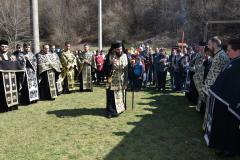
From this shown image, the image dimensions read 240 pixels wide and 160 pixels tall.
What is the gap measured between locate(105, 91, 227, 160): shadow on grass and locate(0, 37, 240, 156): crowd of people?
0.34m

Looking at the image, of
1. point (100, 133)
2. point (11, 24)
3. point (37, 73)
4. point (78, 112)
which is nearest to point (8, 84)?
point (37, 73)

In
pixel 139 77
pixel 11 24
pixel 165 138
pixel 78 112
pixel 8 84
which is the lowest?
pixel 165 138

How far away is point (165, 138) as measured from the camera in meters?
7.09

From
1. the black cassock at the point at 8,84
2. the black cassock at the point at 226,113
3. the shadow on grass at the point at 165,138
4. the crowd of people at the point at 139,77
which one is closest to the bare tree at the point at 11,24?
the crowd of people at the point at 139,77

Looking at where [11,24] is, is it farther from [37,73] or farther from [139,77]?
[37,73]

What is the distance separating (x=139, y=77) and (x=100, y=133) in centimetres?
579

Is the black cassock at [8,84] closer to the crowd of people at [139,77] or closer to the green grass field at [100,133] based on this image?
the crowd of people at [139,77]

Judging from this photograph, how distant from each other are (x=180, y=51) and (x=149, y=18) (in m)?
45.6

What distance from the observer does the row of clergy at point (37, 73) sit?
9.28 metres

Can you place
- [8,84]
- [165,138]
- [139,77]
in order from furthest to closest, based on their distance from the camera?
[139,77] → [8,84] → [165,138]

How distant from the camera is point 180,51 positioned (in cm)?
1337

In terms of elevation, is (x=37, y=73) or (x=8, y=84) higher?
(x=37, y=73)

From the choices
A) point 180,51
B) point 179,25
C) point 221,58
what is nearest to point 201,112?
point 221,58

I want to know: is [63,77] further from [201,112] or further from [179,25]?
[179,25]
